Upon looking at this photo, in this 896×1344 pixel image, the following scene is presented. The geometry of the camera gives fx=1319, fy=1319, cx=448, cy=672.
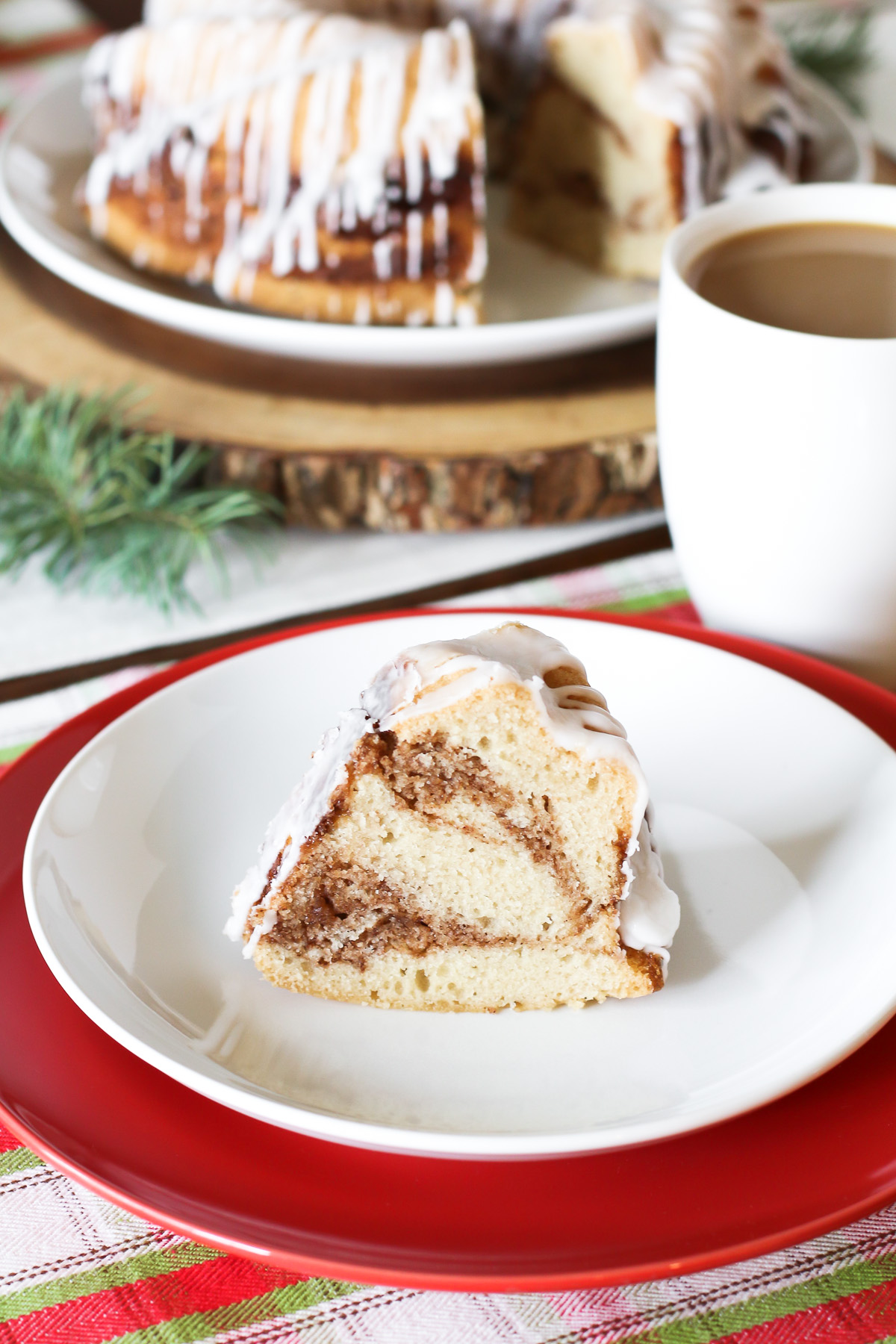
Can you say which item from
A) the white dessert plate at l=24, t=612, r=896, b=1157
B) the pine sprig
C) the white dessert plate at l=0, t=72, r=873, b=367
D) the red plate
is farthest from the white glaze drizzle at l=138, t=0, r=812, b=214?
the red plate

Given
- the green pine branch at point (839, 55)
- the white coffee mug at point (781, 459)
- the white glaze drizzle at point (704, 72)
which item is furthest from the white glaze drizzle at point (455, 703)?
the green pine branch at point (839, 55)

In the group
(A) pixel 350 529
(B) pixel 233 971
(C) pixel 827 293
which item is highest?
(C) pixel 827 293

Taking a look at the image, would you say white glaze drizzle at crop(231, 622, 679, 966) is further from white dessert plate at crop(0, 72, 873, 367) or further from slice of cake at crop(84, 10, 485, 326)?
slice of cake at crop(84, 10, 485, 326)

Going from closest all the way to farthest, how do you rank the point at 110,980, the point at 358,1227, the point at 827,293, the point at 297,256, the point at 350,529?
the point at 358,1227
the point at 110,980
the point at 827,293
the point at 350,529
the point at 297,256

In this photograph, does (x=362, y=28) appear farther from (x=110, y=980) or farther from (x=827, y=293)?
(x=110, y=980)

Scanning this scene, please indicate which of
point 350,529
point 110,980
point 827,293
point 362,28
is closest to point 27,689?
point 350,529

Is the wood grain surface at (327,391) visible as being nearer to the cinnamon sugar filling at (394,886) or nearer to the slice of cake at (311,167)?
the slice of cake at (311,167)

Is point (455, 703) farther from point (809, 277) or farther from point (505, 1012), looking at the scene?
point (809, 277)
